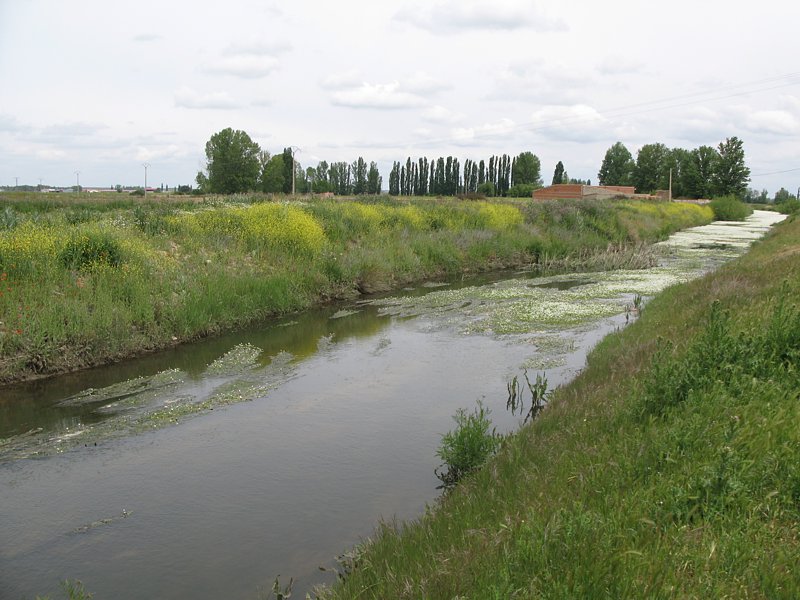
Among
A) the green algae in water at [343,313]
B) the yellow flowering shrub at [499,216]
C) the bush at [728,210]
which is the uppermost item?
the bush at [728,210]

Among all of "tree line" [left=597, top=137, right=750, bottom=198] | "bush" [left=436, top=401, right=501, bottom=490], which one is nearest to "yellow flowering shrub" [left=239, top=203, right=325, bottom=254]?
"bush" [left=436, top=401, right=501, bottom=490]

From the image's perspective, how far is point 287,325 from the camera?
1842 centimetres

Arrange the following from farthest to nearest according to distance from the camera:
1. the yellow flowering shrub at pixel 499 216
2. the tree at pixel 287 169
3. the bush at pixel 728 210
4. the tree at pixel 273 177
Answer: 1. the tree at pixel 287 169
2. the tree at pixel 273 177
3. the bush at pixel 728 210
4. the yellow flowering shrub at pixel 499 216

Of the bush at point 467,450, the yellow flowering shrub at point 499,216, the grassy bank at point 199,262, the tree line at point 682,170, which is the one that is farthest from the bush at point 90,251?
the tree line at point 682,170

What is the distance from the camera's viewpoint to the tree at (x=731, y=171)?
110 metres

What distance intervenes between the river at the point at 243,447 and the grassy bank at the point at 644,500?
1.63 metres

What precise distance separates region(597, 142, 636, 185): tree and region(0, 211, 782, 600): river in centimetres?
12888

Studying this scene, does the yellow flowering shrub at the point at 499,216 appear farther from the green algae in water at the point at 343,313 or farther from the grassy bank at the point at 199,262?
the green algae in water at the point at 343,313

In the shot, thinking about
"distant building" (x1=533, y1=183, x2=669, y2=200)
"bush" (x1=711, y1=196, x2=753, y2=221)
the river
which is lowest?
the river

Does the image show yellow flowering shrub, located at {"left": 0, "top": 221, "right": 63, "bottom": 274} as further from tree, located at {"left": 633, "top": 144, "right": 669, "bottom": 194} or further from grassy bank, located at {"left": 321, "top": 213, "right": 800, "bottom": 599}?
tree, located at {"left": 633, "top": 144, "right": 669, "bottom": 194}

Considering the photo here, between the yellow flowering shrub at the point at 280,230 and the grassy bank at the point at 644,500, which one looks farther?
the yellow flowering shrub at the point at 280,230

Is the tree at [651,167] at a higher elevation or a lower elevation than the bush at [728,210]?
higher

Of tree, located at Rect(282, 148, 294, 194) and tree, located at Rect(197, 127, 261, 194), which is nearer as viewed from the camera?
tree, located at Rect(197, 127, 261, 194)

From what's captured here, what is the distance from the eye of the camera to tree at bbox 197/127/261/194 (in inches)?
3802
